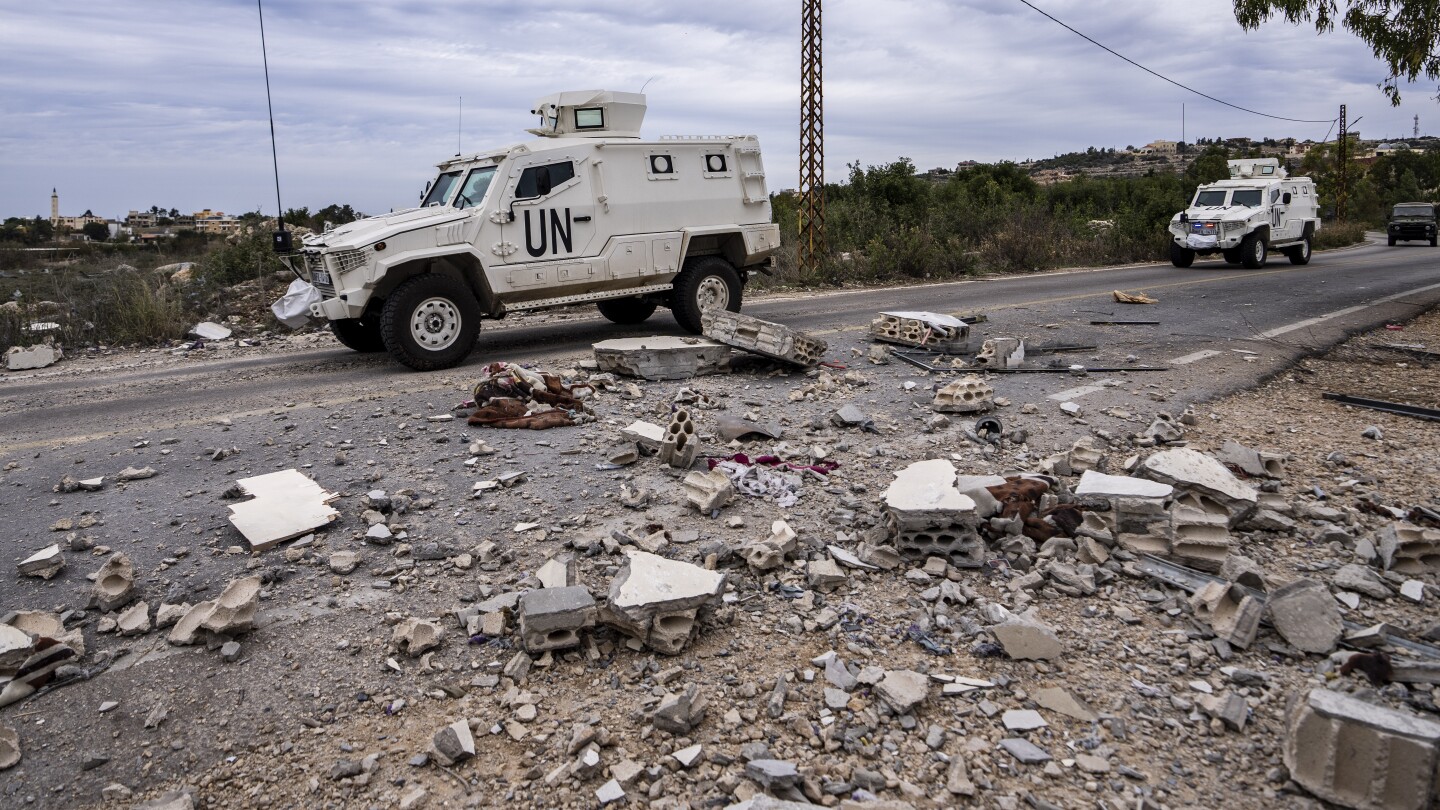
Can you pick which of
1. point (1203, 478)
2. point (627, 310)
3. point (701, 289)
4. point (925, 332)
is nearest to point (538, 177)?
point (701, 289)

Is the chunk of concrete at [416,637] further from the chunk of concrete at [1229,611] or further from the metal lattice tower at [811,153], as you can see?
the metal lattice tower at [811,153]

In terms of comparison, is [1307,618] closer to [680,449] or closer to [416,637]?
[680,449]

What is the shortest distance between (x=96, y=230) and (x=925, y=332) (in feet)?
131

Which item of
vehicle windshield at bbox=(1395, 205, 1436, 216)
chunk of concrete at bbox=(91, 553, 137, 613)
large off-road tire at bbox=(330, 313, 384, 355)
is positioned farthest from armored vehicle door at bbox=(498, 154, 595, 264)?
vehicle windshield at bbox=(1395, 205, 1436, 216)

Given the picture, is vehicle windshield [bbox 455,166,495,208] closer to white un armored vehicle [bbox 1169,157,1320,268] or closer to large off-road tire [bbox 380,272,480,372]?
large off-road tire [bbox 380,272,480,372]

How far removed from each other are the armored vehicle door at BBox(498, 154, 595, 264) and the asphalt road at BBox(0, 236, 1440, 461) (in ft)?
3.53

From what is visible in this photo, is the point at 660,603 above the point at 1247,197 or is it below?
below

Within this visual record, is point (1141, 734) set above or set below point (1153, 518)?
below

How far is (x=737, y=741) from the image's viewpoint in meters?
3.13

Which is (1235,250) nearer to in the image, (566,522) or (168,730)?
(566,522)

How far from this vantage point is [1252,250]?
65.2 ft

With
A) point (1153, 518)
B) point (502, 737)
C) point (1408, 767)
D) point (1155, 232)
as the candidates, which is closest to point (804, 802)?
point (502, 737)

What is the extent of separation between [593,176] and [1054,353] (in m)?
5.13

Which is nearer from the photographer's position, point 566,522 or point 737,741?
point 737,741
